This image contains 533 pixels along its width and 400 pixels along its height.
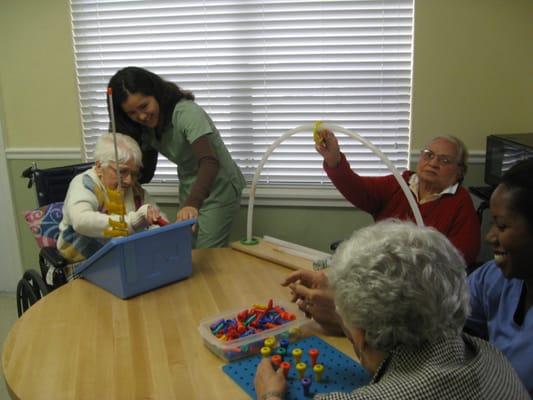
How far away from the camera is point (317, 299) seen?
1.42 meters

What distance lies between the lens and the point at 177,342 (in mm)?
1415

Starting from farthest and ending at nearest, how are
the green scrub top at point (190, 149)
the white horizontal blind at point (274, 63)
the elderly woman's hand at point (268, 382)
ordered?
the white horizontal blind at point (274, 63) < the green scrub top at point (190, 149) < the elderly woman's hand at point (268, 382)

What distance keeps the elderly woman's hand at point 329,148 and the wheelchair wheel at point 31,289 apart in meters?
1.23

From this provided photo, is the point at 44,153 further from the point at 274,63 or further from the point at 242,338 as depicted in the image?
the point at 242,338

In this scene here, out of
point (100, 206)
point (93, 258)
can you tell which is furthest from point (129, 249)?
point (100, 206)

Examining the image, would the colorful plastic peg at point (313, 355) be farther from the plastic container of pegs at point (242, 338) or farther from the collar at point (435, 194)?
the collar at point (435, 194)

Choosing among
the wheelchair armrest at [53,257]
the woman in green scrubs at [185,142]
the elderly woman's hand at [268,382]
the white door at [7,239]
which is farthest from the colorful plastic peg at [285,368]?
the white door at [7,239]

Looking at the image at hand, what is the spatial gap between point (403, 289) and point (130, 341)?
0.86m

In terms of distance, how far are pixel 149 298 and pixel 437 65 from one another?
1.83m

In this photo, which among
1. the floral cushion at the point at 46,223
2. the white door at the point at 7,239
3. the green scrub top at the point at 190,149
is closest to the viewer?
the floral cushion at the point at 46,223

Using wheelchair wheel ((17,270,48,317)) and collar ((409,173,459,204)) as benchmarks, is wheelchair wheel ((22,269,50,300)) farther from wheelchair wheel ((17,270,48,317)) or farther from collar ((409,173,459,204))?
collar ((409,173,459,204))

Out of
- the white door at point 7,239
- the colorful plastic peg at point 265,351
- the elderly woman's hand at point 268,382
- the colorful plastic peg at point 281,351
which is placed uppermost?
the elderly woman's hand at point 268,382

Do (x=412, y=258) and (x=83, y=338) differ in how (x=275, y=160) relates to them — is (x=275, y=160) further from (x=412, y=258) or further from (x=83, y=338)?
(x=412, y=258)

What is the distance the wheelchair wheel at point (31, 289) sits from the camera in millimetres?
2021
